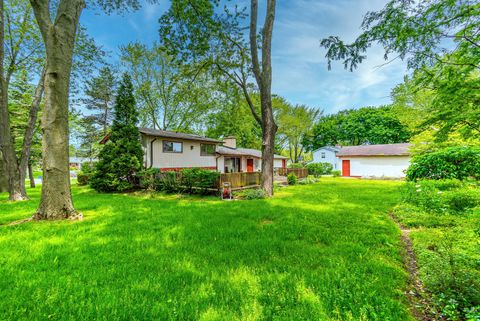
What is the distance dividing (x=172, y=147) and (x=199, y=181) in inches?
245

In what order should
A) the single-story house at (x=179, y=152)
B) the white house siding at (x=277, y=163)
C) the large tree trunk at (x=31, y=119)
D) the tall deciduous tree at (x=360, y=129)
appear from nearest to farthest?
the large tree trunk at (x=31, y=119) < the single-story house at (x=179, y=152) < the white house siding at (x=277, y=163) < the tall deciduous tree at (x=360, y=129)

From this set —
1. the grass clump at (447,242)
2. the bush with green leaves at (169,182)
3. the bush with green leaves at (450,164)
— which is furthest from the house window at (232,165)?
the grass clump at (447,242)

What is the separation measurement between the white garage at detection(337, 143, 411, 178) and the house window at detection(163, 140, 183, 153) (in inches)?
841

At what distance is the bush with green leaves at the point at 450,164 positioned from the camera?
778 cm

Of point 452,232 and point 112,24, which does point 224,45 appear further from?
point 452,232

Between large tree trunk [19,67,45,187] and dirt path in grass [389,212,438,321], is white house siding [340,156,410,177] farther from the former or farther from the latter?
large tree trunk [19,67,45,187]

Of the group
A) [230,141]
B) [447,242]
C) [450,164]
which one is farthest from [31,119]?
[450,164]

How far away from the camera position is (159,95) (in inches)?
962

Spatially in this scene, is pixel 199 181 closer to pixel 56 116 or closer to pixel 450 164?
pixel 56 116

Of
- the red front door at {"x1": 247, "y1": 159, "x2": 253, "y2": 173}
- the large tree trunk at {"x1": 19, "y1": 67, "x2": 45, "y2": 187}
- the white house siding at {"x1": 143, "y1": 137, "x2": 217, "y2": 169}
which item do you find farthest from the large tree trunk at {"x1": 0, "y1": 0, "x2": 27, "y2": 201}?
the red front door at {"x1": 247, "y1": 159, "x2": 253, "y2": 173}

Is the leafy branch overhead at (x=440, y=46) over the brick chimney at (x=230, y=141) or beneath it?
beneath

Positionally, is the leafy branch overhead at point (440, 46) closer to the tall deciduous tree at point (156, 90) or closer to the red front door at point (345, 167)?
the tall deciduous tree at point (156, 90)

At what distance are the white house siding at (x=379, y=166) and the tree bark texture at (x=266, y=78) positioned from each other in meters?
19.5

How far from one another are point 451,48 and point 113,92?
33.1 meters
